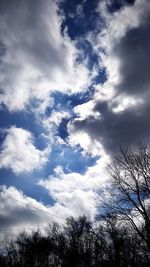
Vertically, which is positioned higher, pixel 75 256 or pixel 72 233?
pixel 72 233

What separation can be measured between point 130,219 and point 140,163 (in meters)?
3.97

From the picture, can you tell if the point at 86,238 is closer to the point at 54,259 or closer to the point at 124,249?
the point at 124,249

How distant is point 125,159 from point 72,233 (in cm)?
2726

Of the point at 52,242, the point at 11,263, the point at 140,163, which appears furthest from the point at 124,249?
the point at 11,263

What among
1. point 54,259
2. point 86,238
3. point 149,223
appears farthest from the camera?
point 54,259

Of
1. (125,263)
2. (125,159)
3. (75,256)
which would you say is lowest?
(125,263)

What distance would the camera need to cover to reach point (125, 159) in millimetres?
18359

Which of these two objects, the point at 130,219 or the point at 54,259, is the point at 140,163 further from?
the point at 54,259

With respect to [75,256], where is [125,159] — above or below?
above

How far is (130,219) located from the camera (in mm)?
16578

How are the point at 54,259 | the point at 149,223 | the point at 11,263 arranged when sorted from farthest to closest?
the point at 11,263 < the point at 54,259 < the point at 149,223

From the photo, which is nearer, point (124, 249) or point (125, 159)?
point (125, 159)

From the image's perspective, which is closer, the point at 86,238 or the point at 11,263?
the point at 86,238

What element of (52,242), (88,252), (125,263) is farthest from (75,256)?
(125,263)
